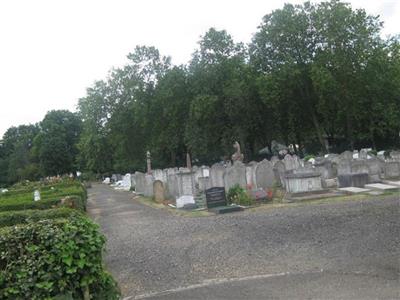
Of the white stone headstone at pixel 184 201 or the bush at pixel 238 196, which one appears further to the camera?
the white stone headstone at pixel 184 201

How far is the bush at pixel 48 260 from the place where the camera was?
4645mm

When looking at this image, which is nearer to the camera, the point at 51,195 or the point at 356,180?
the point at 356,180

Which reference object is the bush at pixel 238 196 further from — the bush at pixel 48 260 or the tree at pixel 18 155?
the tree at pixel 18 155

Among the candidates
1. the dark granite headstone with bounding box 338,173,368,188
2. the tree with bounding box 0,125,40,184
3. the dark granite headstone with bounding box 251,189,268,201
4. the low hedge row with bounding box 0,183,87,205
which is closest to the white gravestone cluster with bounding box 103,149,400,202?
the dark granite headstone with bounding box 338,173,368,188

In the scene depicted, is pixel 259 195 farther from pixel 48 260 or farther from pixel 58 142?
pixel 58 142

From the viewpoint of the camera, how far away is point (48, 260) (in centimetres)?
466

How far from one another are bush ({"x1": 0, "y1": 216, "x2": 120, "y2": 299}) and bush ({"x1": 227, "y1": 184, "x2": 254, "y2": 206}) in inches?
487

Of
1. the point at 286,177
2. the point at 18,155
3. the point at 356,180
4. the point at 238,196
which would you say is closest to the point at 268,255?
the point at 238,196

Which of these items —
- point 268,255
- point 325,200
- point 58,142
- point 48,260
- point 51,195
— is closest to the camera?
point 48,260

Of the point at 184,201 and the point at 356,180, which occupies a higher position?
the point at 356,180

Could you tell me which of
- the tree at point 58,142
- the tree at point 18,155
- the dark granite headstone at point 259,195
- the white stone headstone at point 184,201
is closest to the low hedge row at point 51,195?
the white stone headstone at point 184,201

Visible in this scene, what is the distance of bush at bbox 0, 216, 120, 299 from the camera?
4.64 meters

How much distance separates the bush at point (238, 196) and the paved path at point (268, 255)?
9.15 feet

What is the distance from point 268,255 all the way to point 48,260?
4783mm
